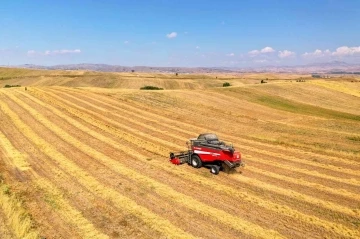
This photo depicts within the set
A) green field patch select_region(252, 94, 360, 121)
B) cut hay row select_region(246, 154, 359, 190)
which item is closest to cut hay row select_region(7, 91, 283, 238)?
cut hay row select_region(246, 154, 359, 190)

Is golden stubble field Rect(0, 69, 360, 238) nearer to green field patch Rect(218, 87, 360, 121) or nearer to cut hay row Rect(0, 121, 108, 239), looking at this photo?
cut hay row Rect(0, 121, 108, 239)

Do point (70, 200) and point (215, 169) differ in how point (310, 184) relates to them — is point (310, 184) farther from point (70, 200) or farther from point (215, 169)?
point (70, 200)

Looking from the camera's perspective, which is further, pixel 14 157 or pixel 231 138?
pixel 231 138


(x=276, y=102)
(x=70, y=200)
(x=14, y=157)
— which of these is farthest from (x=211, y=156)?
(x=276, y=102)

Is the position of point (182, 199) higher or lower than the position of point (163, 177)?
higher

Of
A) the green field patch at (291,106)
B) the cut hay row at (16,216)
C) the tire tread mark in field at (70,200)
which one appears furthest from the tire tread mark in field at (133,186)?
the green field patch at (291,106)

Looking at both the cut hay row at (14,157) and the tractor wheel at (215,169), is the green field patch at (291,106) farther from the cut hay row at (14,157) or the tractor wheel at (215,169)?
the cut hay row at (14,157)

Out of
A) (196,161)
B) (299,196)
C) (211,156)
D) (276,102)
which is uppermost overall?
(211,156)
